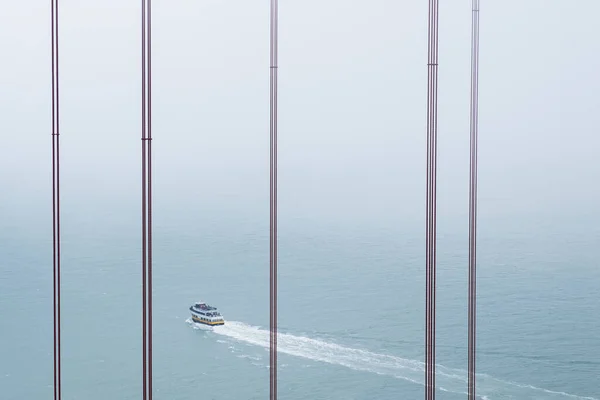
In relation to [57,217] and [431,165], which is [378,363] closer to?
[431,165]

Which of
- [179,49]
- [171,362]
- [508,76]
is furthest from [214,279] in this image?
[508,76]

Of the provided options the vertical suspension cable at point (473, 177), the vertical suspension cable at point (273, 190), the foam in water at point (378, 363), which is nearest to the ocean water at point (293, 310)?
the foam in water at point (378, 363)

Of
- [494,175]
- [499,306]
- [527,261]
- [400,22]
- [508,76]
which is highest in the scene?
[400,22]

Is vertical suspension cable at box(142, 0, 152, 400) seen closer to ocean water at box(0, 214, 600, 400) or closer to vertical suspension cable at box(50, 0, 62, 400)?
vertical suspension cable at box(50, 0, 62, 400)

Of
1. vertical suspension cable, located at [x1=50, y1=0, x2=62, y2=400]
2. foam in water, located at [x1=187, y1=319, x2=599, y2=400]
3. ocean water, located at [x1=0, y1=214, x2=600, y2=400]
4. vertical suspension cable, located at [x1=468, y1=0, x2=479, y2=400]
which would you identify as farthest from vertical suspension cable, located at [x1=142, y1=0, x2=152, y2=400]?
foam in water, located at [x1=187, y1=319, x2=599, y2=400]

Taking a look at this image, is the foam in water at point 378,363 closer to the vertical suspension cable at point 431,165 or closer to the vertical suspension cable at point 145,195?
the vertical suspension cable at point 431,165

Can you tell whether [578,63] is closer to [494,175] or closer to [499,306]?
[494,175]
